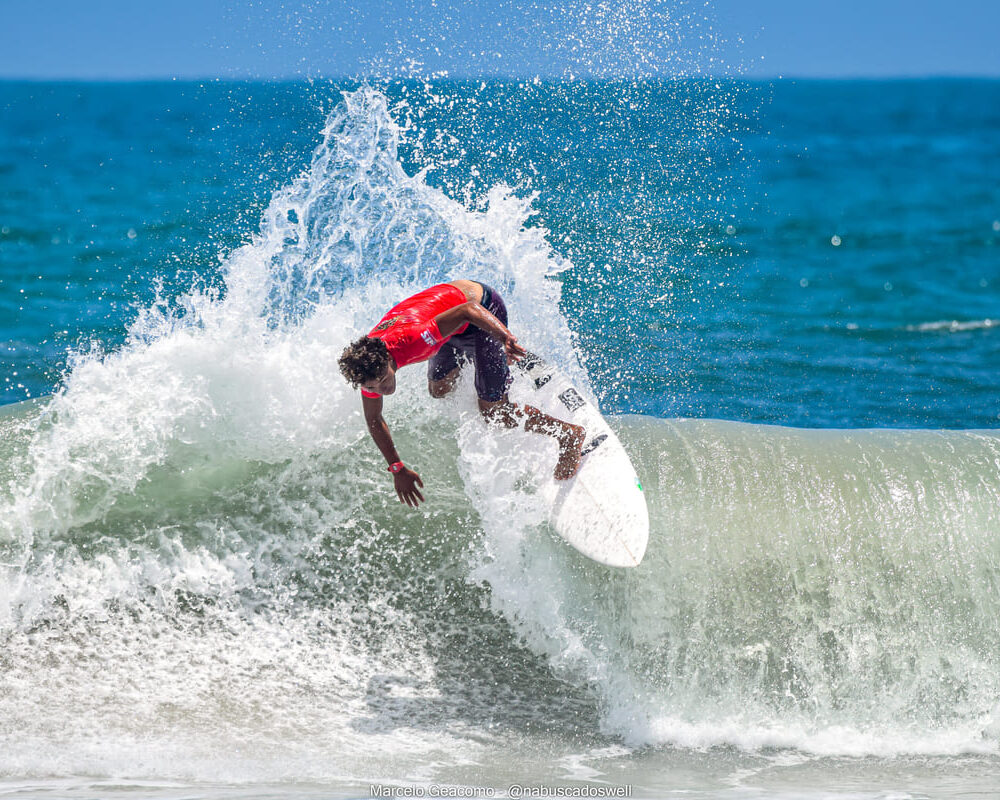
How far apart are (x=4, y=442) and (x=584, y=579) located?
373 centimetres

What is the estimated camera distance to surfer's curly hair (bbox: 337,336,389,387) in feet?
14.3

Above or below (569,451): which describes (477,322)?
above

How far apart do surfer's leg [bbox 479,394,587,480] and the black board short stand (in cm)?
7

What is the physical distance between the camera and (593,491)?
518 cm

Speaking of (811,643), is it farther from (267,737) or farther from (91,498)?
(91,498)

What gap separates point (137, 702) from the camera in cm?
460

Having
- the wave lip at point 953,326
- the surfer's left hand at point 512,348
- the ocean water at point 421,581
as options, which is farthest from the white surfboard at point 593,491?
the wave lip at point 953,326

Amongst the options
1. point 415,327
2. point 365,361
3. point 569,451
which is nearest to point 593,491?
point 569,451

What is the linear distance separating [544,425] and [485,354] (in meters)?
0.53

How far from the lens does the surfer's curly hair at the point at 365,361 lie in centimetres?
435

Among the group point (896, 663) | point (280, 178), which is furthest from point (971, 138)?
point (896, 663)

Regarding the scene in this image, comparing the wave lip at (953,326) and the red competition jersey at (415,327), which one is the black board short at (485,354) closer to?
the red competition jersey at (415,327)

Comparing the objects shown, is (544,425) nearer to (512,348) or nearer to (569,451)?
(569,451)

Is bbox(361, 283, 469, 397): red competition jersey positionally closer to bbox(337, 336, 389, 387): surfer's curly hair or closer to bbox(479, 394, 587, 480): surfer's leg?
bbox(337, 336, 389, 387): surfer's curly hair
